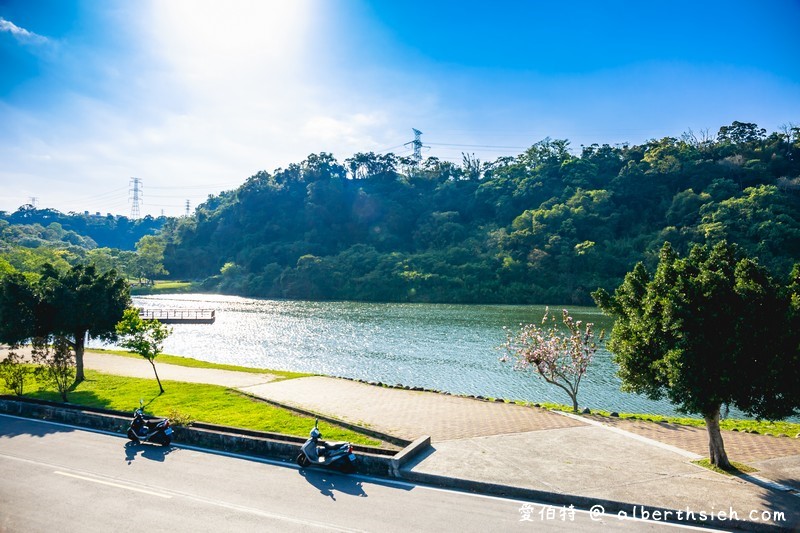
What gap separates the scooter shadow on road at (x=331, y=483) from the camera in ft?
33.3

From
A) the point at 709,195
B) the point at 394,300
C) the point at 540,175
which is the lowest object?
the point at 394,300

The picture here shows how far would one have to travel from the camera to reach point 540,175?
347 ft

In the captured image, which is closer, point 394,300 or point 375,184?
point 394,300

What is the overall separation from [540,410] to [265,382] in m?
12.8

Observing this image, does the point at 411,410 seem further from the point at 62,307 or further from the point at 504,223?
the point at 504,223

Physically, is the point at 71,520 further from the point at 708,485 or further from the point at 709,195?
the point at 709,195

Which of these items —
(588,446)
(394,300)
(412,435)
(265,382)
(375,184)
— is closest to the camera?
(588,446)

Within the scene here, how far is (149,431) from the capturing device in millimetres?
13492

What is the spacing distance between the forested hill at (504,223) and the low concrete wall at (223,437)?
57821 millimetres

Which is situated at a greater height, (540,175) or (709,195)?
(540,175)

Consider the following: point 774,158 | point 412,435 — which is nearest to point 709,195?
point 774,158

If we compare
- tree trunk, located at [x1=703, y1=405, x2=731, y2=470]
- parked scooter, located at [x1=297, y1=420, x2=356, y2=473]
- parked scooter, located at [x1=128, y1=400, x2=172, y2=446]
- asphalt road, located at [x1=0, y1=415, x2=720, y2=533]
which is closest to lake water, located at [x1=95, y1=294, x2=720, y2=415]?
tree trunk, located at [x1=703, y1=405, x2=731, y2=470]

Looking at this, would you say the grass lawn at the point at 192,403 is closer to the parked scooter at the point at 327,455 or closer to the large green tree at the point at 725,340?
the parked scooter at the point at 327,455

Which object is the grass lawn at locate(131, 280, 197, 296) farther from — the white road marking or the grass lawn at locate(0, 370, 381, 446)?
the white road marking
